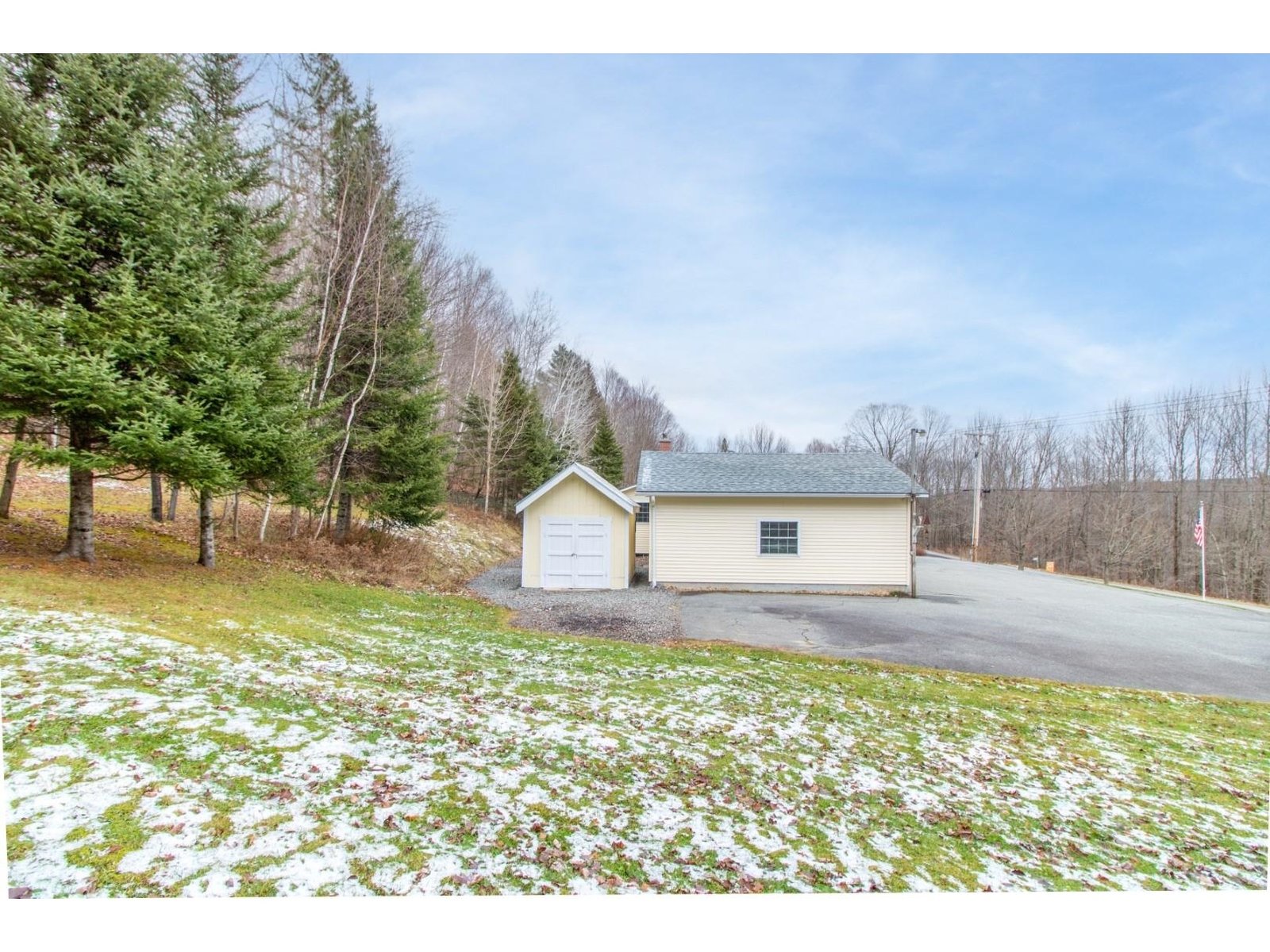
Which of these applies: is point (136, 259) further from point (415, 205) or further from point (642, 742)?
point (415, 205)

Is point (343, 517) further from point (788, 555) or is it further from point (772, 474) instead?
point (788, 555)

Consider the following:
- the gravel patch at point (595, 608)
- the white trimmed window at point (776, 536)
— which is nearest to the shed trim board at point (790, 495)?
the white trimmed window at point (776, 536)

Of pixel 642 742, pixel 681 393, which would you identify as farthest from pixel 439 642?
pixel 681 393

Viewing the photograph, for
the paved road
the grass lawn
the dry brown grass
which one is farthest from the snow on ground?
the dry brown grass

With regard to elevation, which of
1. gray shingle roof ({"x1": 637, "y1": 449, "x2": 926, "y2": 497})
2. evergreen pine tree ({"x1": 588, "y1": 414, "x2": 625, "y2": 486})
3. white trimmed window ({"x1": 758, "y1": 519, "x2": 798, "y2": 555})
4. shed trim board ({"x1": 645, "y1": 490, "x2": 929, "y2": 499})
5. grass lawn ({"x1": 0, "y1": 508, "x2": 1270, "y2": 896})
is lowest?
grass lawn ({"x1": 0, "y1": 508, "x2": 1270, "y2": 896})

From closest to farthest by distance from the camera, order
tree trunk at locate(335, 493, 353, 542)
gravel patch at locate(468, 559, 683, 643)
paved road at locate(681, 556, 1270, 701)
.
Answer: paved road at locate(681, 556, 1270, 701)
gravel patch at locate(468, 559, 683, 643)
tree trunk at locate(335, 493, 353, 542)

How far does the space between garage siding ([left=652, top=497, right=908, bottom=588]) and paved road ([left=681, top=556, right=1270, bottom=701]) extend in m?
0.83

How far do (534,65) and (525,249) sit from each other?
4122 mm

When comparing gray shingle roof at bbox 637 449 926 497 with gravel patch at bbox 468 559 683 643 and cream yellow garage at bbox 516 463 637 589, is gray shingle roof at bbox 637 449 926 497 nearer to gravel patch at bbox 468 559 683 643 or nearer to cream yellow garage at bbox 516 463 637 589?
cream yellow garage at bbox 516 463 637 589

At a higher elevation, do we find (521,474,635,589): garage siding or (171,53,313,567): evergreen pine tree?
(171,53,313,567): evergreen pine tree

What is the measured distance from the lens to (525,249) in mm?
7254

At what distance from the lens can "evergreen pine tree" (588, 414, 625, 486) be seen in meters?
28.4

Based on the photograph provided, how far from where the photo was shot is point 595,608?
11.2 metres

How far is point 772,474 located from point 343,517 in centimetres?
1100
